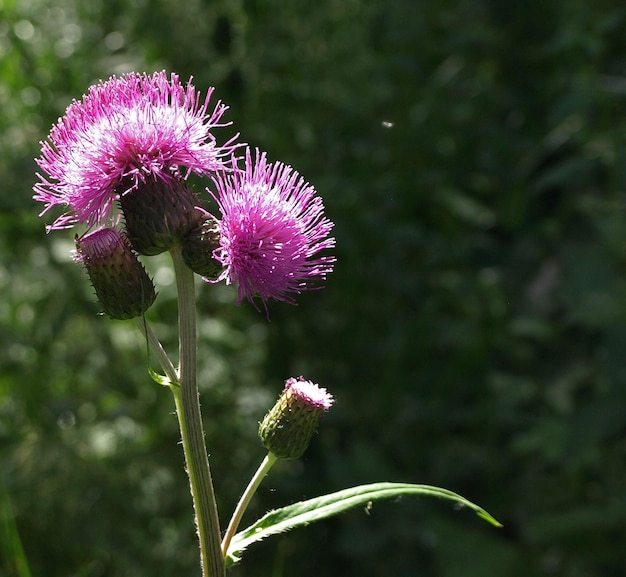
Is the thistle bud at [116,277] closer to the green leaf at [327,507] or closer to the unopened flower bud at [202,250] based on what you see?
the unopened flower bud at [202,250]

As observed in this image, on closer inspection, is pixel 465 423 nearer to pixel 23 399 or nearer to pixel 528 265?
pixel 528 265

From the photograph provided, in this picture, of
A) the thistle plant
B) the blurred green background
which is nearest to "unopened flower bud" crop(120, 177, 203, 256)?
the thistle plant

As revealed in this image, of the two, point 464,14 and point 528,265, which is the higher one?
point 464,14

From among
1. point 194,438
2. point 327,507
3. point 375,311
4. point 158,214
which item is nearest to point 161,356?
point 194,438

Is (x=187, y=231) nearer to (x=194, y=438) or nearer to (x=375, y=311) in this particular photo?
(x=194, y=438)

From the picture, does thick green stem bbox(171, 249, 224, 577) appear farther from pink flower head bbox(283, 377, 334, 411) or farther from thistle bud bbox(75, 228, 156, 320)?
pink flower head bbox(283, 377, 334, 411)

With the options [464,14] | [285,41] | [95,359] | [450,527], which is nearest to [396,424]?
[450,527]

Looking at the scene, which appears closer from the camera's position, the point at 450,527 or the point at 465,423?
the point at 450,527
